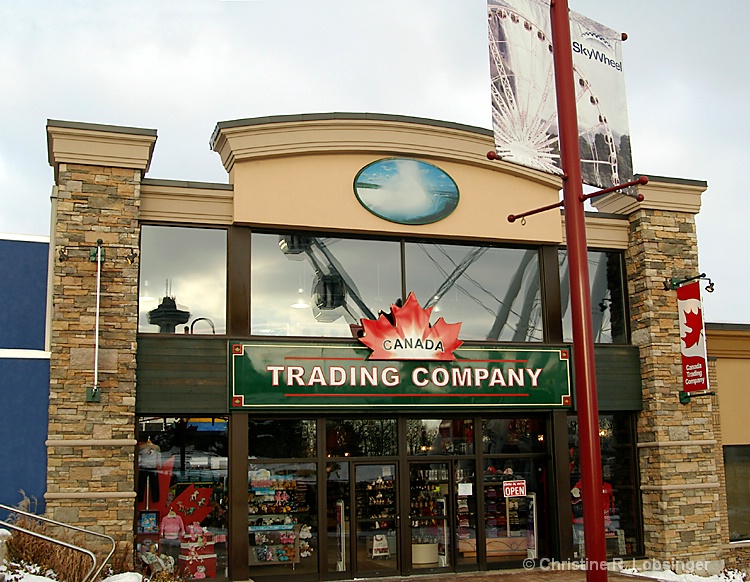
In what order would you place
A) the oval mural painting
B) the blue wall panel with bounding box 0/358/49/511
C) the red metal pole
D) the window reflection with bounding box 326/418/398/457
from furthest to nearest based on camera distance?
the oval mural painting
the window reflection with bounding box 326/418/398/457
the blue wall panel with bounding box 0/358/49/511
the red metal pole

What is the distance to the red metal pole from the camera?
7445mm

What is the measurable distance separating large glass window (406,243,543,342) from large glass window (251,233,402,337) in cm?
53

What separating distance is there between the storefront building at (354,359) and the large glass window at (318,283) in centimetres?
4

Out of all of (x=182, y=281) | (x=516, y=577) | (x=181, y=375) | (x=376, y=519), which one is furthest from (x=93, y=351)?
(x=516, y=577)

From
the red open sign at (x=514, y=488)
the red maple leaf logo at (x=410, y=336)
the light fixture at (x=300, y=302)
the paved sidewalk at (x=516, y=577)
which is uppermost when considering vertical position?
the light fixture at (x=300, y=302)

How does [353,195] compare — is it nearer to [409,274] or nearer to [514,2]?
[409,274]

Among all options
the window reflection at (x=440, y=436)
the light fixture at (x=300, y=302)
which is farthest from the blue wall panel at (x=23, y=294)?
the window reflection at (x=440, y=436)

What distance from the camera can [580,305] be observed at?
785cm

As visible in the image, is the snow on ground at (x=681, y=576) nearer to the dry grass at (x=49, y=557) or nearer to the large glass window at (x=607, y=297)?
the large glass window at (x=607, y=297)

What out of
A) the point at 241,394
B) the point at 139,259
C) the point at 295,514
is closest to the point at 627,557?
the point at 295,514

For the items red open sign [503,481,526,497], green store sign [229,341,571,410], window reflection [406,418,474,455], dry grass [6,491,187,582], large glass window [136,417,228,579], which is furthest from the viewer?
red open sign [503,481,526,497]

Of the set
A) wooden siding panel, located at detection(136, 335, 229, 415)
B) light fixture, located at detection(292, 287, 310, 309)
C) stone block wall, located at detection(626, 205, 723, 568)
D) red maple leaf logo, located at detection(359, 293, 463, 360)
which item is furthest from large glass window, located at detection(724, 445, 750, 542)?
wooden siding panel, located at detection(136, 335, 229, 415)

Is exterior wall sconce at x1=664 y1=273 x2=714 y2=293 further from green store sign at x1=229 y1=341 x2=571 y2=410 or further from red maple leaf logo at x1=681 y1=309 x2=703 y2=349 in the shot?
green store sign at x1=229 y1=341 x2=571 y2=410

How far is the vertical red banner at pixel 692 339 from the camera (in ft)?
53.0
